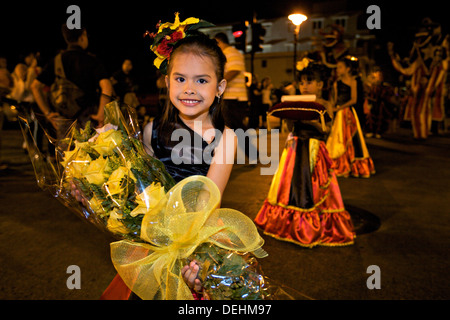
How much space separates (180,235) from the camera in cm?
115

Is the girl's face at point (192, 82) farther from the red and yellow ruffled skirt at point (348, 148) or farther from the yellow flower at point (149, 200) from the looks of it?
the red and yellow ruffled skirt at point (348, 148)

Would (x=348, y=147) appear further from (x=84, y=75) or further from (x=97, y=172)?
(x=97, y=172)

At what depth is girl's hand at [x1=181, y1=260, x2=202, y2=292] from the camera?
1.19 metres

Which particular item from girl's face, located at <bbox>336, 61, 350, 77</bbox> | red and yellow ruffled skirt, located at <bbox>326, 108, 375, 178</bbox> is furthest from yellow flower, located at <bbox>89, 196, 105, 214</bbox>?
red and yellow ruffled skirt, located at <bbox>326, 108, 375, 178</bbox>

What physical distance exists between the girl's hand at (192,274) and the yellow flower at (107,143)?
0.49 m

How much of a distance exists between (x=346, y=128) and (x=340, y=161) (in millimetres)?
618

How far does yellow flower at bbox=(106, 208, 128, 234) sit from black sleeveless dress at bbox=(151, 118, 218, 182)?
2.02 feet

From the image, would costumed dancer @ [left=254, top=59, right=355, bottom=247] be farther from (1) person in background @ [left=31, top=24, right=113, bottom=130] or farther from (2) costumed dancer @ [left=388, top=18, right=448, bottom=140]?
(2) costumed dancer @ [left=388, top=18, right=448, bottom=140]

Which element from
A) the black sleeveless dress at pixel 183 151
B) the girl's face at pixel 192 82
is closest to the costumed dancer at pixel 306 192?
the black sleeveless dress at pixel 183 151

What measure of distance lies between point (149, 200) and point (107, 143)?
10.7 inches

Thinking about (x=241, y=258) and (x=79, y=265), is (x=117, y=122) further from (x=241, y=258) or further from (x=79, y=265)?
(x=79, y=265)

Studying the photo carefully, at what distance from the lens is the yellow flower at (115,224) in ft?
3.97
